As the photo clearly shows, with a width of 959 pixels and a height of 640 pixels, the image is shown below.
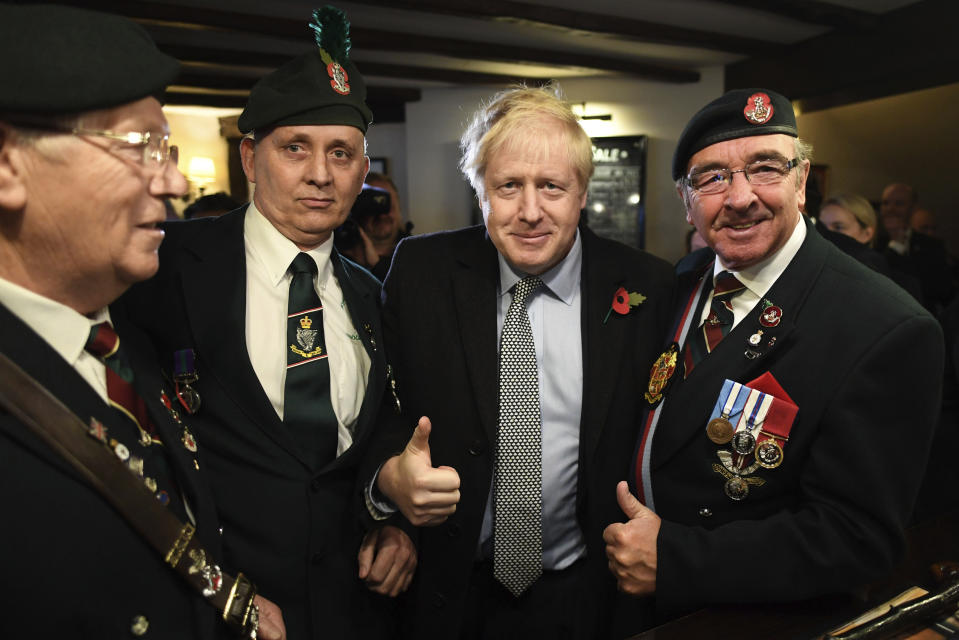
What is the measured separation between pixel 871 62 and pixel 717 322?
223 inches

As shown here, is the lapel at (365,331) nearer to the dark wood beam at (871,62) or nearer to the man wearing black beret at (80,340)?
the man wearing black beret at (80,340)

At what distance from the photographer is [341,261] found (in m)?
1.85

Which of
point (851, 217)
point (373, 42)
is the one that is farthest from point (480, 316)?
point (373, 42)

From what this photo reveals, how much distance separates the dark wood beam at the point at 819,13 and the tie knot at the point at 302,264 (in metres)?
4.81

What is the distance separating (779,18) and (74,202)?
6.40 metres

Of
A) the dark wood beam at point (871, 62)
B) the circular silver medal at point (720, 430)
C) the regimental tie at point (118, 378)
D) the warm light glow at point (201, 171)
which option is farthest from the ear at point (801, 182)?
the warm light glow at point (201, 171)

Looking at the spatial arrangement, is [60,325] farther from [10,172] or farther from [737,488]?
[737,488]

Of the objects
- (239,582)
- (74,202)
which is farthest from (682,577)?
(74,202)

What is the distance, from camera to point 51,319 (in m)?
1.02

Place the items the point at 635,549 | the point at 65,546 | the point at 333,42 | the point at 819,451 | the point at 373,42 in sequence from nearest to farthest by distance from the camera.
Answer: the point at 65,546, the point at 819,451, the point at 635,549, the point at 333,42, the point at 373,42

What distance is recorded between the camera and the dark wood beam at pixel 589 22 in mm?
5059

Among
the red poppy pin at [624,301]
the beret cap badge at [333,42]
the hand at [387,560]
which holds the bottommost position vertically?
the hand at [387,560]

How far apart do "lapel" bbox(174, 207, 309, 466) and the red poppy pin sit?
0.96 meters

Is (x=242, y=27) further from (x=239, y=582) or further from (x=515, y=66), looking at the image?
(x=239, y=582)
